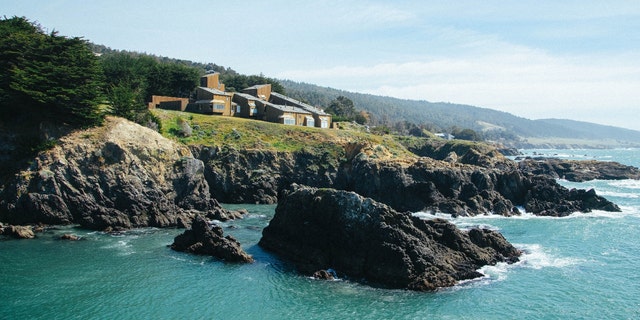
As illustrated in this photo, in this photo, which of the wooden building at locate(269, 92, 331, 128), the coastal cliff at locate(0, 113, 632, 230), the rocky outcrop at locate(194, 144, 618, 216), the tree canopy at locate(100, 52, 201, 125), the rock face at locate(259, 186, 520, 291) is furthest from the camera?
the wooden building at locate(269, 92, 331, 128)

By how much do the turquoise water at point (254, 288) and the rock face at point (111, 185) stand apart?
5.52 m

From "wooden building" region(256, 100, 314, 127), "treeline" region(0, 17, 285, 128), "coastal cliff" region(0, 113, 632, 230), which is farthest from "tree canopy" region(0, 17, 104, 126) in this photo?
"wooden building" region(256, 100, 314, 127)

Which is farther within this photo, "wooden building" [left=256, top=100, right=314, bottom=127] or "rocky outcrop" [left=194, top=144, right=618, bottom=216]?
"wooden building" [left=256, top=100, right=314, bottom=127]

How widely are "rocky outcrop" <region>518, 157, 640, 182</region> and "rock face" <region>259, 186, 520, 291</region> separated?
84271 millimetres

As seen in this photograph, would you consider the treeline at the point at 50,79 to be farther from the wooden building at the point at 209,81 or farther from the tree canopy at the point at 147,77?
the wooden building at the point at 209,81

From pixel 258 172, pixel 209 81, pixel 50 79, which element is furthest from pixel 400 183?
pixel 209 81

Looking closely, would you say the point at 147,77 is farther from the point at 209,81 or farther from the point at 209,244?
the point at 209,244

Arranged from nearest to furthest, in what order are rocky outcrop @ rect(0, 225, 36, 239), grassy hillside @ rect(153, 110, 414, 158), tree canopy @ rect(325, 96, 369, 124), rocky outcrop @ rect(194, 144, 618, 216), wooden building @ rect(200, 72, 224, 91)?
rocky outcrop @ rect(0, 225, 36, 239)
rocky outcrop @ rect(194, 144, 618, 216)
grassy hillside @ rect(153, 110, 414, 158)
wooden building @ rect(200, 72, 224, 91)
tree canopy @ rect(325, 96, 369, 124)

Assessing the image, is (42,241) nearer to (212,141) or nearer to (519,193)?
(212,141)

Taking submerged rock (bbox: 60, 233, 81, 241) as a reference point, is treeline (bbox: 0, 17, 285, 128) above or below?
above

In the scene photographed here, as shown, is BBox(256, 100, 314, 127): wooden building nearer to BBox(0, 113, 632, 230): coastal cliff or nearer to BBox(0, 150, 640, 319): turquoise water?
BBox(0, 113, 632, 230): coastal cliff

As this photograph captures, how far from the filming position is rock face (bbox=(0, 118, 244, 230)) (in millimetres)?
51250

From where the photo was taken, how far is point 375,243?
3869 cm

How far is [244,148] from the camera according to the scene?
7650 centimetres
